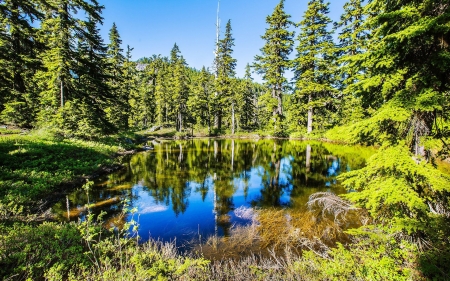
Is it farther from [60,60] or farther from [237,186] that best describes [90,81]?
[237,186]

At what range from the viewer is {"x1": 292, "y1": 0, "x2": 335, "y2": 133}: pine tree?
3162cm

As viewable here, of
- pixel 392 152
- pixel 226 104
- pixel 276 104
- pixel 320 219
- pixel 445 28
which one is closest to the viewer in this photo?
pixel 445 28

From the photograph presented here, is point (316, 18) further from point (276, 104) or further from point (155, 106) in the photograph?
point (155, 106)

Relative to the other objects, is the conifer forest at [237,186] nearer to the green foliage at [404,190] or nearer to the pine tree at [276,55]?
the green foliage at [404,190]

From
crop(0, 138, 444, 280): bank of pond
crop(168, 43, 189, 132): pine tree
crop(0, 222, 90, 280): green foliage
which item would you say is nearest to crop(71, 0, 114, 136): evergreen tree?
crop(0, 138, 444, 280): bank of pond

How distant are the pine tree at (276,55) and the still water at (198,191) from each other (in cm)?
1870

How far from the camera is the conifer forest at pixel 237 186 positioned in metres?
4.07

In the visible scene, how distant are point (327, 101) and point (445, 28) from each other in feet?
102

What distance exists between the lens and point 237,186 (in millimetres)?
12898

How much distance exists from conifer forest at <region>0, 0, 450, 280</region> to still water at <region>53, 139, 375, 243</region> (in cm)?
10

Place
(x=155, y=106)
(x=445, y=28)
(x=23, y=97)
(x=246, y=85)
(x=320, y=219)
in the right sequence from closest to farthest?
1. (x=445, y=28)
2. (x=320, y=219)
3. (x=23, y=97)
4. (x=246, y=85)
5. (x=155, y=106)

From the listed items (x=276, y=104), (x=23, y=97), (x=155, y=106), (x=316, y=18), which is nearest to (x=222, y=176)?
(x=23, y=97)

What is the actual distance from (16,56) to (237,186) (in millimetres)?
22027

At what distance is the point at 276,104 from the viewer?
36.0 metres
